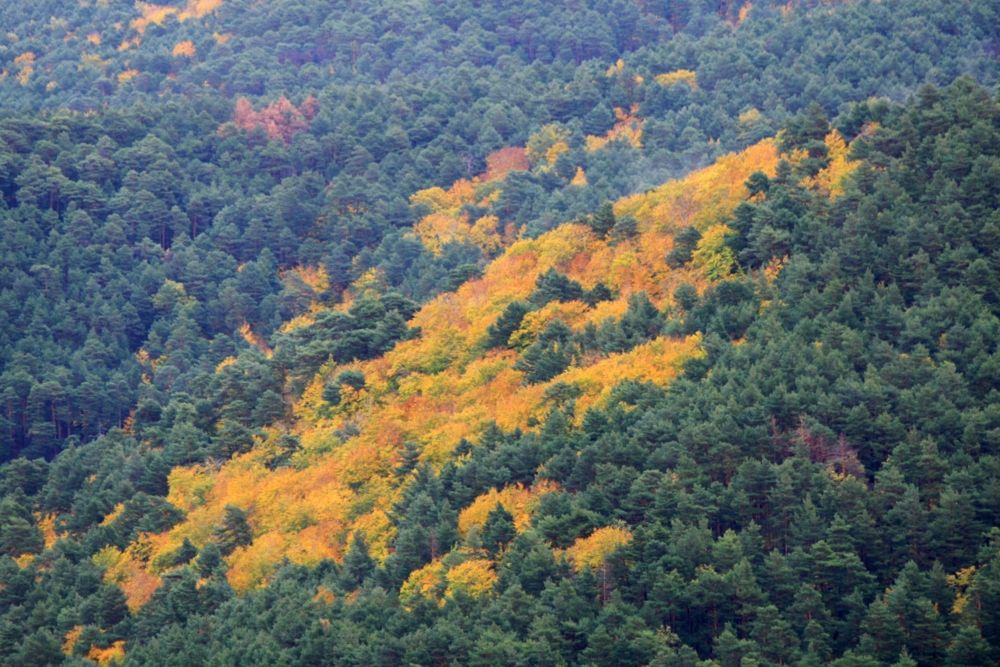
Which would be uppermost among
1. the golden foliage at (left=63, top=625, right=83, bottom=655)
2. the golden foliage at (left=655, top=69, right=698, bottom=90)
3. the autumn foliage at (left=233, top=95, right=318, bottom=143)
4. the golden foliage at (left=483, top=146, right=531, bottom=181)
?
the autumn foliage at (left=233, top=95, right=318, bottom=143)

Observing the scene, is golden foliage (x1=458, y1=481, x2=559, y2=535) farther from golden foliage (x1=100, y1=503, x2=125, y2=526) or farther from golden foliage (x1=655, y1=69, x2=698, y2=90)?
golden foliage (x1=655, y1=69, x2=698, y2=90)

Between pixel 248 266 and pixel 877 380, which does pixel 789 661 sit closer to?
pixel 877 380

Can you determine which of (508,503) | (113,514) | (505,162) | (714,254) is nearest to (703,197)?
(714,254)

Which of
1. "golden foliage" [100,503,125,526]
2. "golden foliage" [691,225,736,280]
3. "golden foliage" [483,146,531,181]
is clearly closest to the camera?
"golden foliage" [691,225,736,280]

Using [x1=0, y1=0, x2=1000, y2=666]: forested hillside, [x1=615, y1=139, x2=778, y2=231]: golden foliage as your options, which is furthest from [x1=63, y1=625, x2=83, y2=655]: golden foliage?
[x1=615, y1=139, x2=778, y2=231]: golden foliage

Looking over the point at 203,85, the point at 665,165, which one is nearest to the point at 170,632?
the point at 665,165

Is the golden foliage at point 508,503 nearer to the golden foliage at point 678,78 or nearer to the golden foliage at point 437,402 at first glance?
the golden foliage at point 437,402
